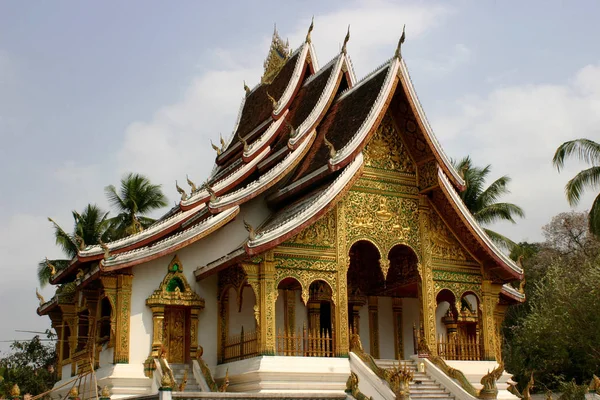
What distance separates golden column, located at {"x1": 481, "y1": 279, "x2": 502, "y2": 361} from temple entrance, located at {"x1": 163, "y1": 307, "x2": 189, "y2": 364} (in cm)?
521

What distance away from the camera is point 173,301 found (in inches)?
513

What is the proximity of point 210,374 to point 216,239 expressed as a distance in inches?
97.3

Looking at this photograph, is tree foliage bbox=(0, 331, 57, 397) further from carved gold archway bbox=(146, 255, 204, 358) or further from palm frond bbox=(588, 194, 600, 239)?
palm frond bbox=(588, 194, 600, 239)

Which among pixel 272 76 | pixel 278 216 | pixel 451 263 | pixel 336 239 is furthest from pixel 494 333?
pixel 272 76

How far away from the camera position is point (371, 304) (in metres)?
15.4

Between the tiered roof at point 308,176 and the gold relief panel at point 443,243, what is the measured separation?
0.23m

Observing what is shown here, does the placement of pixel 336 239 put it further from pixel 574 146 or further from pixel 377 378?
pixel 574 146

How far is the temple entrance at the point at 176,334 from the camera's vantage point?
13.4 m

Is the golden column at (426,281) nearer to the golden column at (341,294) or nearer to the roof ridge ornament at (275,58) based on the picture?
the golden column at (341,294)

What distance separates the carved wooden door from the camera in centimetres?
1336

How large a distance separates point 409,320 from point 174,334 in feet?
15.9

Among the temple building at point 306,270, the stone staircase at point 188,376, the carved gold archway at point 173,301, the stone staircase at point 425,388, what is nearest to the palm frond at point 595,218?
the temple building at point 306,270

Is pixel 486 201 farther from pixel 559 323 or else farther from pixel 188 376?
pixel 188 376

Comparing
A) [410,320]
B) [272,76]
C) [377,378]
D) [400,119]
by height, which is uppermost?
[272,76]
